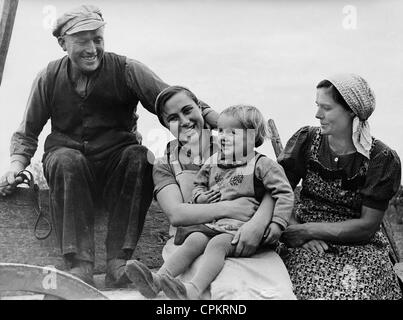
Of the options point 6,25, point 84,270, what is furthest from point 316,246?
point 6,25

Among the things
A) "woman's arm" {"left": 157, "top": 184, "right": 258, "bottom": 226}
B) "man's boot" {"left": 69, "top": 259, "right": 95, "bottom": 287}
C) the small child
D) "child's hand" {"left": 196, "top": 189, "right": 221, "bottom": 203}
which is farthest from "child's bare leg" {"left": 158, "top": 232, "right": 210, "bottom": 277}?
"man's boot" {"left": 69, "top": 259, "right": 95, "bottom": 287}

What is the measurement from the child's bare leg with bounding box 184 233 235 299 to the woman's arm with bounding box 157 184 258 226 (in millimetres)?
123

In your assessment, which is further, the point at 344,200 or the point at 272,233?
the point at 344,200

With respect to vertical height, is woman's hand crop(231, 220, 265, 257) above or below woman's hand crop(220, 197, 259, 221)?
below

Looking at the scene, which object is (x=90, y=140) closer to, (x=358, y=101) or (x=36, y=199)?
(x=36, y=199)

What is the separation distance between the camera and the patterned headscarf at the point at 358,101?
4344 millimetres

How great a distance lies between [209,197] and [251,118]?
0.46 m

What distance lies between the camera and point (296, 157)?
14.8ft

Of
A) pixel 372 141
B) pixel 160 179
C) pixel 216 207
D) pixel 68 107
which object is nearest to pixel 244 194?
pixel 216 207

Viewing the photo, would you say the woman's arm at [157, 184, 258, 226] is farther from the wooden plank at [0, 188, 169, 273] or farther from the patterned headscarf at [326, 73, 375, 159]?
the patterned headscarf at [326, 73, 375, 159]

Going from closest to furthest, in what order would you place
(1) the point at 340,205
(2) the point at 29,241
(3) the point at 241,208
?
(3) the point at 241,208, (1) the point at 340,205, (2) the point at 29,241

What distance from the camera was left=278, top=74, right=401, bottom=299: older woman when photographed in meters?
4.29
